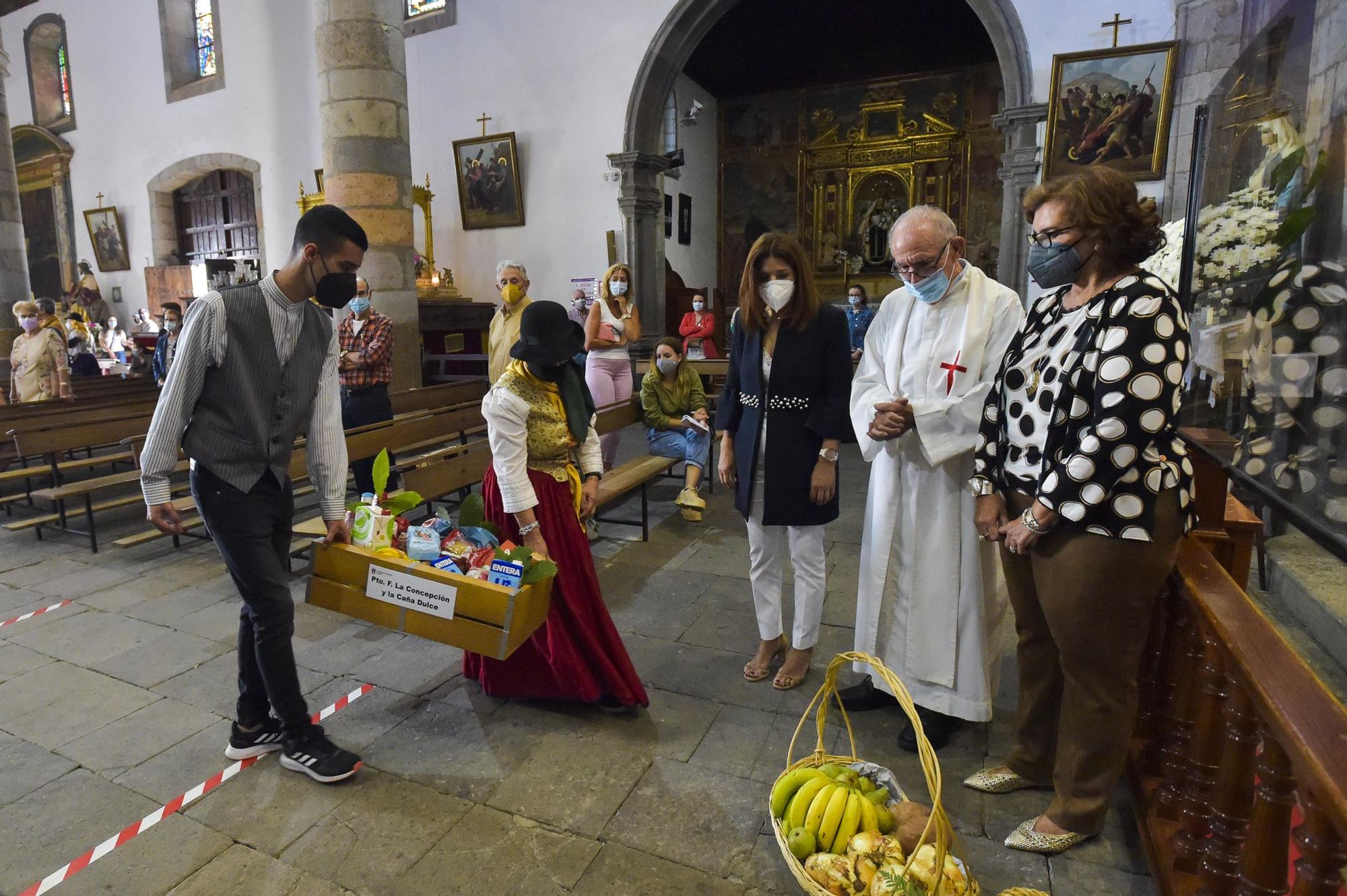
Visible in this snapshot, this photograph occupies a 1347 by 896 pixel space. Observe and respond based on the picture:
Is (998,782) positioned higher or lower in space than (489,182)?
lower

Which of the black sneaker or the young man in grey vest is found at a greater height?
the young man in grey vest

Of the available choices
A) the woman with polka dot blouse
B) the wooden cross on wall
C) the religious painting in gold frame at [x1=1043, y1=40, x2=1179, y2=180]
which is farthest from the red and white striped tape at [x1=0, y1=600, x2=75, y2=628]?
the wooden cross on wall

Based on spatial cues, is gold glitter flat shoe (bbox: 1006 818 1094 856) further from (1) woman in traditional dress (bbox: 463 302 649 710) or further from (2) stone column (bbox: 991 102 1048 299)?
(2) stone column (bbox: 991 102 1048 299)

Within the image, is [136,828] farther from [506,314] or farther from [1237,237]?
[1237,237]

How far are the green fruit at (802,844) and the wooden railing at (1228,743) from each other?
2.45 ft

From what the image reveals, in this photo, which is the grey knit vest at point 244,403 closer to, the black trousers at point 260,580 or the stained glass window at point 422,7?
the black trousers at point 260,580

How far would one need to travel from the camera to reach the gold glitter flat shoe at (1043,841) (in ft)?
6.22

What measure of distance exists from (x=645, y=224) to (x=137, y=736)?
326 inches

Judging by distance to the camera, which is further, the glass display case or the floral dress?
the floral dress

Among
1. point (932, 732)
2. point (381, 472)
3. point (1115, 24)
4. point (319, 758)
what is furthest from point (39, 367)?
point (1115, 24)

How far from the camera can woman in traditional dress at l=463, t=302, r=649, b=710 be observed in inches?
95.7

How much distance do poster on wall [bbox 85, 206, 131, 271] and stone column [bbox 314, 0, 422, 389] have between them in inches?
401

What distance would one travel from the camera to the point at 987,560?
2346 mm

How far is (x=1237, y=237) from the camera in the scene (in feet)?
11.1
